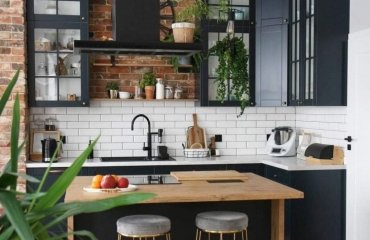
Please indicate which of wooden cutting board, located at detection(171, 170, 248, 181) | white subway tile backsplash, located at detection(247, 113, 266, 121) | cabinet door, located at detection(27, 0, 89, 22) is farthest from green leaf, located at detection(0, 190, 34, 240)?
white subway tile backsplash, located at detection(247, 113, 266, 121)

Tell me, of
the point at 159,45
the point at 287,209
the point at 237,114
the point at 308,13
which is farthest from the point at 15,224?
the point at 237,114

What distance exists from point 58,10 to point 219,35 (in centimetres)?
185

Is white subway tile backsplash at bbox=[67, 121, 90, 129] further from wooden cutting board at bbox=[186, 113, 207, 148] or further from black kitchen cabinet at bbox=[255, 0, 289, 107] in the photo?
black kitchen cabinet at bbox=[255, 0, 289, 107]

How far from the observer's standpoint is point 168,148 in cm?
652

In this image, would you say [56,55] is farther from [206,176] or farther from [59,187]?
[59,187]

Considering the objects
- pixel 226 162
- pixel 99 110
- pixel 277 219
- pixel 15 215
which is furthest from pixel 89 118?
pixel 15 215

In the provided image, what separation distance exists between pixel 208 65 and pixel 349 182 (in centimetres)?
206

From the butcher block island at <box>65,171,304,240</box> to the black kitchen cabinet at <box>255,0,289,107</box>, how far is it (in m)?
1.73

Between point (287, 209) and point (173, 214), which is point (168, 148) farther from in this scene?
point (173, 214)

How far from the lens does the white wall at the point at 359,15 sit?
16.6ft

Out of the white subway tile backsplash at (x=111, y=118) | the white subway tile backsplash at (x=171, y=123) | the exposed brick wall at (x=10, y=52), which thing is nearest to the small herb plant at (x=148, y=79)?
the white subway tile backsplash at (x=171, y=123)

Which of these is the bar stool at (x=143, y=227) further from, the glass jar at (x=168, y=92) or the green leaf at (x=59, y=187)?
the glass jar at (x=168, y=92)

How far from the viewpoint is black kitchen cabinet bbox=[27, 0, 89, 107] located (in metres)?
A: 5.87

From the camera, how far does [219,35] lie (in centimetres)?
629
